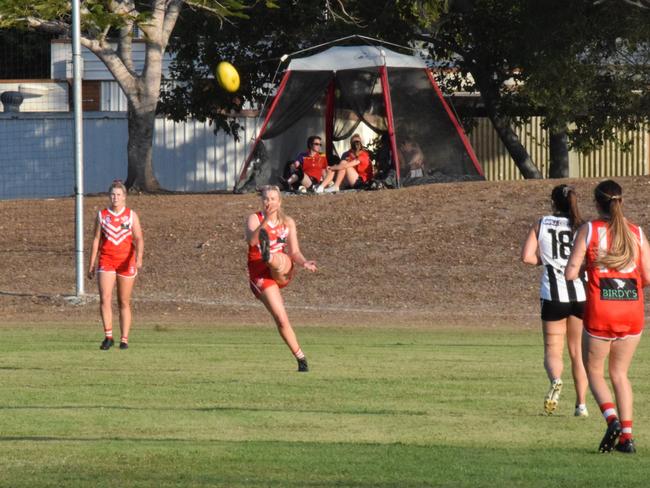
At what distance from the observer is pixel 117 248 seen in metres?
14.7

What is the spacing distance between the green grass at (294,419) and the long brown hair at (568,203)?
143 centimetres

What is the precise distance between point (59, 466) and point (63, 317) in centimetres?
1222

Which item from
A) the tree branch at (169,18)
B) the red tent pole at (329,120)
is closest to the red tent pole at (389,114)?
the red tent pole at (329,120)

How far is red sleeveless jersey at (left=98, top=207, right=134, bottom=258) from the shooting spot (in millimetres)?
14711

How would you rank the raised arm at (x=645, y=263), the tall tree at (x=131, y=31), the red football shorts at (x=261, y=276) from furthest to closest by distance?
the tall tree at (x=131, y=31), the red football shorts at (x=261, y=276), the raised arm at (x=645, y=263)

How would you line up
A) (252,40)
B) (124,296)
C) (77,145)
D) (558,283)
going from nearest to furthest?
(558,283) < (124,296) < (77,145) < (252,40)

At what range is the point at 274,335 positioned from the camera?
1747 cm

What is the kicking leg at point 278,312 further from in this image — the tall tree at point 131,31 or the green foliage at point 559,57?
the green foliage at point 559,57

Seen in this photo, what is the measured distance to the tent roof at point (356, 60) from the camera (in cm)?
2692

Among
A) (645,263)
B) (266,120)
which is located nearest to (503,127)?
(266,120)

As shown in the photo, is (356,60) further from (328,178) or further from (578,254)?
(578,254)

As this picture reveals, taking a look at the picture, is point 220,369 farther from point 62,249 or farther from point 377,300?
point 62,249

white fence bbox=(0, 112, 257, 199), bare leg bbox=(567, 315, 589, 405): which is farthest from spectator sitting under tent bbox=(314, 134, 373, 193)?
bare leg bbox=(567, 315, 589, 405)

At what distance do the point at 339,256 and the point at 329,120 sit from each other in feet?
19.9
